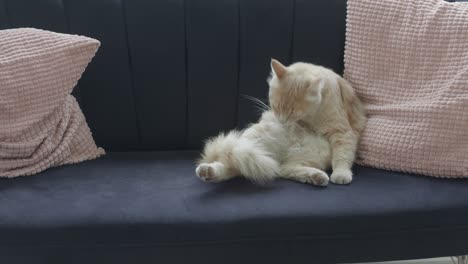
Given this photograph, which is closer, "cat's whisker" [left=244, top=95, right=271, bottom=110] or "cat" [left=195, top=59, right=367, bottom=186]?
"cat" [left=195, top=59, right=367, bottom=186]

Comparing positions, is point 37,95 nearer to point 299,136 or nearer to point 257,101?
point 257,101

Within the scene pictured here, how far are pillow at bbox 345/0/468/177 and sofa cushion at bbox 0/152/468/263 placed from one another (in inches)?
4.7

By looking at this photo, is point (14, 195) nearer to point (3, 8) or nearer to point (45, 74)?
point (45, 74)

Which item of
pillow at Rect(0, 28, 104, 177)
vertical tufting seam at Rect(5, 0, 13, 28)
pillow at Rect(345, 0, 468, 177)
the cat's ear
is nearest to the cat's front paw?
pillow at Rect(345, 0, 468, 177)

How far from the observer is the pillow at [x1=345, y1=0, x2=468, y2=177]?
5.15 feet

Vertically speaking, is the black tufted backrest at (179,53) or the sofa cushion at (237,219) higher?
the black tufted backrest at (179,53)

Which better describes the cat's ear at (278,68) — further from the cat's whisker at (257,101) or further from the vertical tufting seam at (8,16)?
the vertical tufting seam at (8,16)

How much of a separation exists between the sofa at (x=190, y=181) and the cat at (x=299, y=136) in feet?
0.21

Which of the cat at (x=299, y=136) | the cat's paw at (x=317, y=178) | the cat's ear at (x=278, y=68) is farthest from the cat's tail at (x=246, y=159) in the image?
the cat's ear at (x=278, y=68)

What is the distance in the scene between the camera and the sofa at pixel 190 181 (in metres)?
1.38

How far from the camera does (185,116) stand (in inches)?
76.5

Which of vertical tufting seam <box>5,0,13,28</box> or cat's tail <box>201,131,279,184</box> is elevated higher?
vertical tufting seam <box>5,0,13,28</box>

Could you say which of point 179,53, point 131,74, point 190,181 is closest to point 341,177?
point 190,181

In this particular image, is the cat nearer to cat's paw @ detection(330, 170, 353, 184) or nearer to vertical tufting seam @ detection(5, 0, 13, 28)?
cat's paw @ detection(330, 170, 353, 184)
